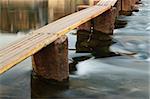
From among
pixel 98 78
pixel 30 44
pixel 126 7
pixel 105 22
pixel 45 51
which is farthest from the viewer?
pixel 126 7

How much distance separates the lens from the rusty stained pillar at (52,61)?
6.19m

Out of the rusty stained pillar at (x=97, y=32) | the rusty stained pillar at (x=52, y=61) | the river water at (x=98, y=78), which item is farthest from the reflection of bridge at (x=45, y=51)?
the rusty stained pillar at (x=97, y=32)

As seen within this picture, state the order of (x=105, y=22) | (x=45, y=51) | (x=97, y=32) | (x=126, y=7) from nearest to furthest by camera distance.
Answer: (x=45, y=51)
(x=105, y=22)
(x=97, y=32)
(x=126, y=7)

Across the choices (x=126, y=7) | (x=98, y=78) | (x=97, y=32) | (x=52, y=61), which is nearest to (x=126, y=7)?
(x=126, y=7)

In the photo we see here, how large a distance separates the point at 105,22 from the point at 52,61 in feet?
16.6

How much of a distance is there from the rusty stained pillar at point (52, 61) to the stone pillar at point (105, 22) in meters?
4.66

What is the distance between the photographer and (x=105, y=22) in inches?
432

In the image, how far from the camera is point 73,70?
24.0ft

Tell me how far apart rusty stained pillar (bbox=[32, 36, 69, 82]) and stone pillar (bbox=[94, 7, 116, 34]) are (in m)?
4.66

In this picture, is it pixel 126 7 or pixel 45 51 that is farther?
pixel 126 7

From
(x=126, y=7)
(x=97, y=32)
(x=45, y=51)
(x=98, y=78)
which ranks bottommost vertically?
(x=98, y=78)

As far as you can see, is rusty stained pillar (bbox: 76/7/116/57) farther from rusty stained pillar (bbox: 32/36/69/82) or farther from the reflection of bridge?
rusty stained pillar (bbox: 32/36/69/82)

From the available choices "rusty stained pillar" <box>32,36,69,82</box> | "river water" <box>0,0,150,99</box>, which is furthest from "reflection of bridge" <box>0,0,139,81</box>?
"river water" <box>0,0,150,99</box>

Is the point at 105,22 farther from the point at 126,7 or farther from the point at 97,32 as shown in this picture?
the point at 126,7
